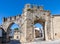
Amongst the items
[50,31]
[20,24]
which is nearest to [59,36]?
[50,31]

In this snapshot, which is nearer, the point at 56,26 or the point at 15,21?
the point at 56,26

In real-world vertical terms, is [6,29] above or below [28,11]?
below

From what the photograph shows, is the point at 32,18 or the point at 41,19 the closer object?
the point at 32,18

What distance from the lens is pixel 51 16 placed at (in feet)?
79.9

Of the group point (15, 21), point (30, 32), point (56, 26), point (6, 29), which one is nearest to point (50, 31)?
point (56, 26)

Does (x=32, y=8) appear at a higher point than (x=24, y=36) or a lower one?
higher

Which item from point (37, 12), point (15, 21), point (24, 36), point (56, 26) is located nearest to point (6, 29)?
point (15, 21)

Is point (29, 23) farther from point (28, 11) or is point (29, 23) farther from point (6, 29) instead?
point (6, 29)

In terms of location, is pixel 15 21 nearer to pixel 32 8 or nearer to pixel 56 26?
pixel 32 8

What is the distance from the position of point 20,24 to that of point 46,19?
5.13 meters

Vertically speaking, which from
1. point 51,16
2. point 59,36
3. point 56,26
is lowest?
point 59,36

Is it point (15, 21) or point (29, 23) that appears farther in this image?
point (15, 21)

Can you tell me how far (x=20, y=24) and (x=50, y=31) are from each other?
5745mm

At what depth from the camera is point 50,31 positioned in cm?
2414
